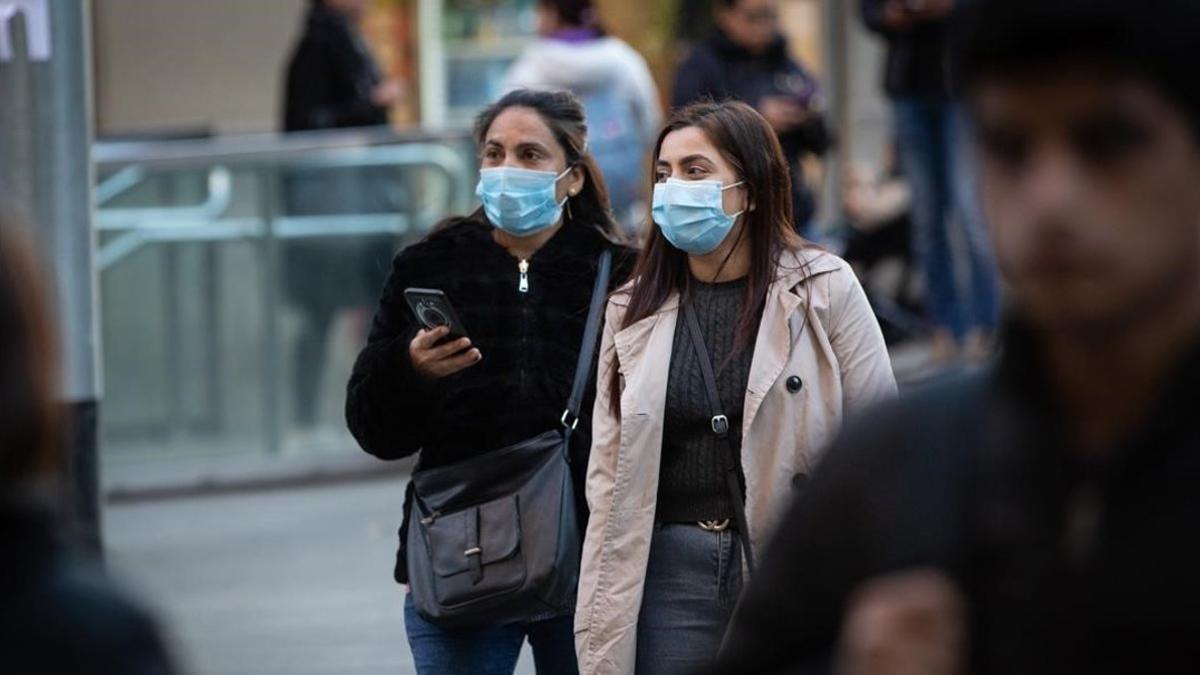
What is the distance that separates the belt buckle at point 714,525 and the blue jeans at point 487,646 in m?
0.47

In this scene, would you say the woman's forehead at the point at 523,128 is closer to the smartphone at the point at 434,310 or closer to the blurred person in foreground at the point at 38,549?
the smartphone at the point at 434,310

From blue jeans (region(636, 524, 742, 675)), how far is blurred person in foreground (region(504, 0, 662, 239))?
5072 millimetres

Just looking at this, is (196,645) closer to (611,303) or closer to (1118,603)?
(611,303)

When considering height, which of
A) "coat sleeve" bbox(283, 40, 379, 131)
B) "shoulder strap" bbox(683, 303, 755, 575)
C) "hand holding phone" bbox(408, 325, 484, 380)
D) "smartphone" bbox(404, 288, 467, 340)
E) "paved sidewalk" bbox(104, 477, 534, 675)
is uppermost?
"coat sleeve" bbox(283, 40, 379, 131)

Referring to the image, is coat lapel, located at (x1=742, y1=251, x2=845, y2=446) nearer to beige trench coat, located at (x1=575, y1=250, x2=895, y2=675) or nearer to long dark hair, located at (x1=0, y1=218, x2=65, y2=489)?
beige trench coat, located at (x1=575, y1=250, x2=895, y2=675)

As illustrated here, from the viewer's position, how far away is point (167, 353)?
10.9 meters

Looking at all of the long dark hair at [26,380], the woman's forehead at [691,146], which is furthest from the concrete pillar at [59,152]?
the long dark hair at [26,380]

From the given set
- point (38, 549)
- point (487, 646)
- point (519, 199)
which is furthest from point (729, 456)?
point (38, 549)

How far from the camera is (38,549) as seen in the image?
78.4 inches

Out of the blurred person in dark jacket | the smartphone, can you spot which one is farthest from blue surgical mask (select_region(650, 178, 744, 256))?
the blurred person in dark jacket

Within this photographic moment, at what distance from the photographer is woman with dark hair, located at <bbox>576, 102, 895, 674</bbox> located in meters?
4.66

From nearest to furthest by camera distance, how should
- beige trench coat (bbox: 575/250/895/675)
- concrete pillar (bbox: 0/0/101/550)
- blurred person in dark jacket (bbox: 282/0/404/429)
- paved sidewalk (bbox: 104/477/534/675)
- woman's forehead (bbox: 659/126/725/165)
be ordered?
beige trench coat (bbox: 575/250/895/675)
woman's forehead (bbox: 659/126/725/165)
concrete pillar (bbox: 0/0/101/550)
paved sidewalk (bbox: 104/477/534/675)
blurred person in dark jacket (bbox: 282/0/404/429)

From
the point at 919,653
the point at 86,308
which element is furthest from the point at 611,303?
the point at 919,653

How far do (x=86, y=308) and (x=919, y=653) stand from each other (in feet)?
18.4
